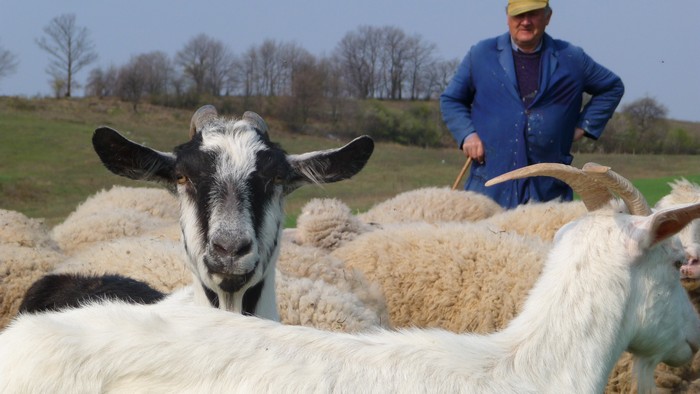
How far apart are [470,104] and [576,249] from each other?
5054mm

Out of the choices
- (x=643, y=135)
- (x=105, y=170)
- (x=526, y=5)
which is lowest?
(x=105, y=170)

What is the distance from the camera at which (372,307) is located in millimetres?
5672

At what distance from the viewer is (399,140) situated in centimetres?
5672

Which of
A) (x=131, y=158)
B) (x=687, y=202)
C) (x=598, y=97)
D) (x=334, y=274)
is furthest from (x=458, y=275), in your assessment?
(x=598, y=97)

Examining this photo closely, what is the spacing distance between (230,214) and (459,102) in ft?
15.1

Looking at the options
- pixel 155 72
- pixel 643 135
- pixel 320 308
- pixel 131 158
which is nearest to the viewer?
pixel 131 158

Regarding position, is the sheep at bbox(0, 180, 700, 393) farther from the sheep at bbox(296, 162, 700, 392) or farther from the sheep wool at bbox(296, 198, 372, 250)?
the sheep wool at bbox(296, 198, 372, 250)

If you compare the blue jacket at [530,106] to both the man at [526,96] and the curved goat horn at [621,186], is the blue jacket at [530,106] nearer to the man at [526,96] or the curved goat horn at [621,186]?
the man at [526,96]

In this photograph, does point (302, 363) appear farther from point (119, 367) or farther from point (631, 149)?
point (631, 149)

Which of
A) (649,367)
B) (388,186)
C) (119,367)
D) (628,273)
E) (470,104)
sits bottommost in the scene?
(388,186)

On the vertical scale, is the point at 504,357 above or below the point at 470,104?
below

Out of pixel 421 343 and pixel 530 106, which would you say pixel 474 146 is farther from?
pixel 421 343

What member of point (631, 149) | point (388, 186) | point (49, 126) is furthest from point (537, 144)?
point (49, 126)

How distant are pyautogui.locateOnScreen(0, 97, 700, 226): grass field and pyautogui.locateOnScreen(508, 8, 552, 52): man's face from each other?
26.8 feet
